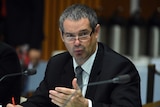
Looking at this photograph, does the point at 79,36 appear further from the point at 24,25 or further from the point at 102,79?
the point at 24,25

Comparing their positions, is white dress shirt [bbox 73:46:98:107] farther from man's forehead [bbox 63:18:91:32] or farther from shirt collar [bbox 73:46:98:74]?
man's forehead [bbox 63:18:91:32]

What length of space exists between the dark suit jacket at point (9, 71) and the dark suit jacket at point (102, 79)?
1.53 feet

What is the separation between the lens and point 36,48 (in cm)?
476

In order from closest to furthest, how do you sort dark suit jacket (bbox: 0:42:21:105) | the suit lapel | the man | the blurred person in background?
the man, the suit lapel, dark suit jacket (bbox: 0:42:21:105), the blurred person in background

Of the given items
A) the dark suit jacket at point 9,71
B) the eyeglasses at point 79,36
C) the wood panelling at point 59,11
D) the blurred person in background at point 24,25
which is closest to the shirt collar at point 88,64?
the eyeglasses at point 79,36

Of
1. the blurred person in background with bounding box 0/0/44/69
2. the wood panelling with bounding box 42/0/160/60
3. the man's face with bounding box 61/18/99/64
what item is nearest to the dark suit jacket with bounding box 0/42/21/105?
the man's face with bounding box 61/18/99/64

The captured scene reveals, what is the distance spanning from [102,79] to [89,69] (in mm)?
120

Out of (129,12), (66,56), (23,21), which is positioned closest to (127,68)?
(66,56)

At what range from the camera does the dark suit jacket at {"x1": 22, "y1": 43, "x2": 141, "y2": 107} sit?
2.36m

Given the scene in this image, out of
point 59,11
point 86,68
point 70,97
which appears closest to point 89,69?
point 86,68

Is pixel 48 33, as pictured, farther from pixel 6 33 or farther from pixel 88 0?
pixel 6 33

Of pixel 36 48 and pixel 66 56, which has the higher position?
pixel 66 56

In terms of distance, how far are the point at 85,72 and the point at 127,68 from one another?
0.27 m

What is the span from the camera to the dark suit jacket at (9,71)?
3133mm
